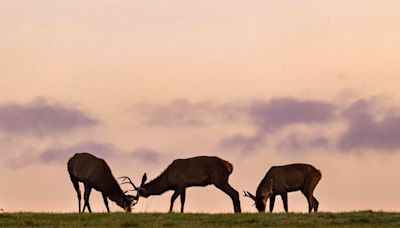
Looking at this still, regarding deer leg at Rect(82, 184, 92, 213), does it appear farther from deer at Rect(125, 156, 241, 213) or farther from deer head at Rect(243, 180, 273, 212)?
deer head at Rect(243, 180, 273, 212)

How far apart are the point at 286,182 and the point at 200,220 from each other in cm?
1219

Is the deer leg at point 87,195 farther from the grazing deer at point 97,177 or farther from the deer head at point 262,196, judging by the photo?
the deer head at point 262,196

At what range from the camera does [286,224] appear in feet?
93.2

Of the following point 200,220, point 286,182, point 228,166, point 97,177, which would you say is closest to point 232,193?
point 228,166

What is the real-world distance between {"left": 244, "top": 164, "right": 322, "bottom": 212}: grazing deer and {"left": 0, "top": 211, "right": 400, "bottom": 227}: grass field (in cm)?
1019

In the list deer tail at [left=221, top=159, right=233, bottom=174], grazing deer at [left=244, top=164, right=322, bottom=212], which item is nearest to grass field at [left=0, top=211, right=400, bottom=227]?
deer tail at [left=221, top=159, right=233, bottom=174]

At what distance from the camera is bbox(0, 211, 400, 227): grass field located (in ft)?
92.9

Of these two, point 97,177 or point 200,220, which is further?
point 97,177

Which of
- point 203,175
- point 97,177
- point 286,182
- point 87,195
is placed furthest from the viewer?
point 286,182

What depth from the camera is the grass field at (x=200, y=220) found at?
2831cm

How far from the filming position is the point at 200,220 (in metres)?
29.1

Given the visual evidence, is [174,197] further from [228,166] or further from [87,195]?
[87,195]

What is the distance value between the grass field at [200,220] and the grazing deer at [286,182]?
10192 mm

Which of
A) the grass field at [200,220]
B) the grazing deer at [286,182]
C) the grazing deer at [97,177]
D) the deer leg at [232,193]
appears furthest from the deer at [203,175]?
the grass field at [200,220]
